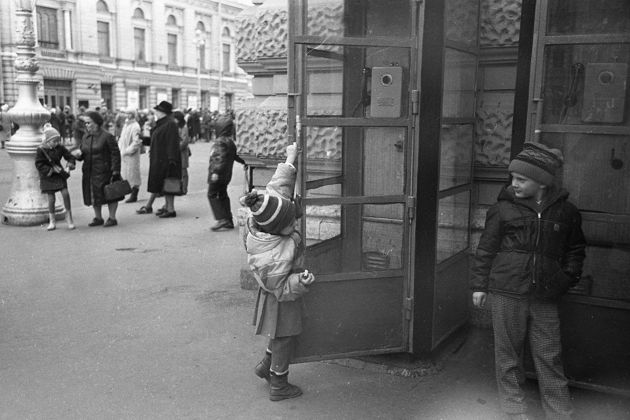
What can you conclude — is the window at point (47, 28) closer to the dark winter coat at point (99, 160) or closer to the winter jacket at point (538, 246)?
the dark winter coat at point (99, 160)

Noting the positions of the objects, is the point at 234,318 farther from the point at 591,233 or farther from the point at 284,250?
the point at 591,233

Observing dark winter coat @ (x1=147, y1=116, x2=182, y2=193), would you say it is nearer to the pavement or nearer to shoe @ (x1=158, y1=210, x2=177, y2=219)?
shoe @ (x1=158, y1=210, x2=177, y2=219)

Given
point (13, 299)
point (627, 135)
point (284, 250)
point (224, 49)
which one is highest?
point (224, 49)

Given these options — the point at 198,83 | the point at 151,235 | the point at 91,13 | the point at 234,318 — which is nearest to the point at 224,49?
the point at 198,83

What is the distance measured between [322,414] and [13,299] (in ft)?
11.4

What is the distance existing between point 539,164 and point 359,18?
5.94ft

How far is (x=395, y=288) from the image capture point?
13.7ft

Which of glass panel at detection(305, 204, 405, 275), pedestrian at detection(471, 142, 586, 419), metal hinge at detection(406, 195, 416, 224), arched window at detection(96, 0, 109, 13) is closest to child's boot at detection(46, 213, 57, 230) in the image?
glass panel at detection(305, 204, 405, 275)

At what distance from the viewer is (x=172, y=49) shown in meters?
52.8

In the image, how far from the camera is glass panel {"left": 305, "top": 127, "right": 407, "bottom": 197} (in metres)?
4.20

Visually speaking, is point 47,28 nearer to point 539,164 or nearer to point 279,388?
point 279,388

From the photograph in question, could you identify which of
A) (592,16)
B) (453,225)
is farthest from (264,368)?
(592,16)

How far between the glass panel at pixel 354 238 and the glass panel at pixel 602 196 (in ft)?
3.66

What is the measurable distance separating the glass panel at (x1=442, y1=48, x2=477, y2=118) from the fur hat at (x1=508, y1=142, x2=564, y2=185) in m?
0.86
